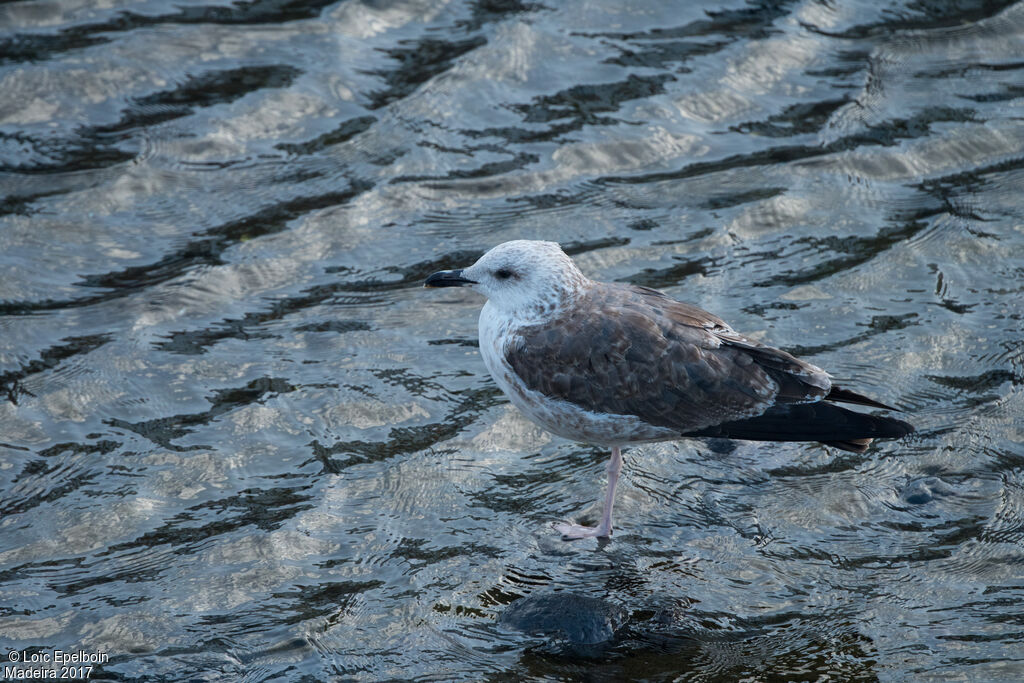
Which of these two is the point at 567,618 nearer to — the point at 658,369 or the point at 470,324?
the point at 658,369

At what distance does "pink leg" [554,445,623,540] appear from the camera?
5887mm

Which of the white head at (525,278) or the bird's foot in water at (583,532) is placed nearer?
the bird's foot in water at (583,532)

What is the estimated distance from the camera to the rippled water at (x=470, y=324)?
5.37 meters

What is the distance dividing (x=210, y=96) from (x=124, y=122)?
752mm

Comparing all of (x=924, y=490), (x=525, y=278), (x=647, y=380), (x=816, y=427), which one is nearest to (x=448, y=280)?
(x=525, y=278)

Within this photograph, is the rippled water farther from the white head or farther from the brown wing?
the white head

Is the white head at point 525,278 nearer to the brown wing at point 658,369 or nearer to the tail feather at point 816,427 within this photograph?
the brown wing at point 658,369

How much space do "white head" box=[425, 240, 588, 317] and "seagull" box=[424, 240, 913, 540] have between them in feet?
0.05

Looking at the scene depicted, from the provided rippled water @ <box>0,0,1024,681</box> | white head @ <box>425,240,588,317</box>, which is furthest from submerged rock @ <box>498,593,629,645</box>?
white head @ <box>425,240,588,317</box>

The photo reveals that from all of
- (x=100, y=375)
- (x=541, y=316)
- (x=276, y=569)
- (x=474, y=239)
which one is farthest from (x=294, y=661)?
(x=474, y=239)

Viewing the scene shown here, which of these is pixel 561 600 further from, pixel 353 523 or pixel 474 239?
pixel 474 239

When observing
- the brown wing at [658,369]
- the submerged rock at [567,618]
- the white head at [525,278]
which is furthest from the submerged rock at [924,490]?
the white head at [525,278]

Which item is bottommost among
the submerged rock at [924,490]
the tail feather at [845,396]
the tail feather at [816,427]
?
the submerged rock at [924,490]

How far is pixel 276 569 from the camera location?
18.6 ft
